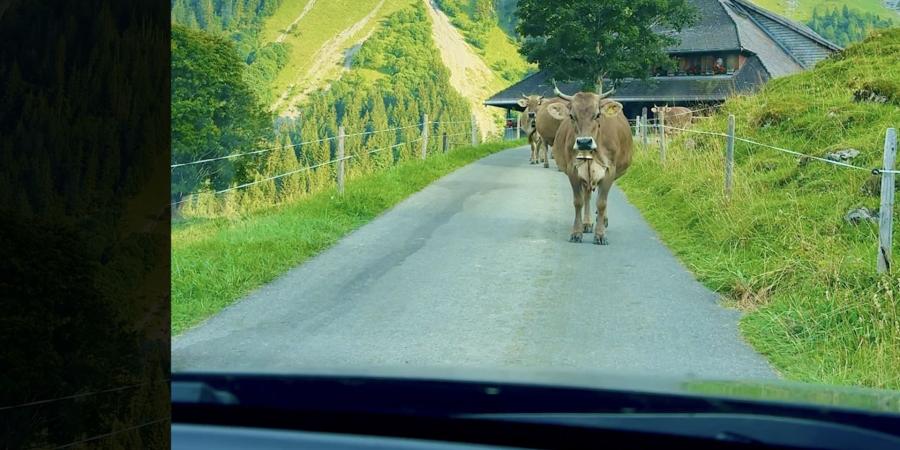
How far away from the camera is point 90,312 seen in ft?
1.50

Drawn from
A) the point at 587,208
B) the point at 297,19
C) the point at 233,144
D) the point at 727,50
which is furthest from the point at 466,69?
the point at 587,208

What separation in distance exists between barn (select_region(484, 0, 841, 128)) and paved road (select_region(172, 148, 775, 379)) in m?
22.8

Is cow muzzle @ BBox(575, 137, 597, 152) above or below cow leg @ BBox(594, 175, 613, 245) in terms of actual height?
above

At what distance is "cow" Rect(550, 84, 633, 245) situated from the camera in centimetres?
809

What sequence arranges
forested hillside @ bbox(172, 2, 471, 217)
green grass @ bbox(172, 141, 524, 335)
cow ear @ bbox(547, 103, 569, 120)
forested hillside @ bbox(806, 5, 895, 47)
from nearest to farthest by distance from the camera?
green grass @ bbox(172, 141, 524, 335) → cow ear @ bbox(547, 103, 569, 120) → forested hillside @ bbox(172, 2, 471, 217) → forested hillside @ bbox(806, 5, 895, 47)

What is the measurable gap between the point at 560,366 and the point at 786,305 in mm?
1441

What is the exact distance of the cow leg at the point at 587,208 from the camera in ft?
27.1

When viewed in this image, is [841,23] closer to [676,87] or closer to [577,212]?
[676,87]

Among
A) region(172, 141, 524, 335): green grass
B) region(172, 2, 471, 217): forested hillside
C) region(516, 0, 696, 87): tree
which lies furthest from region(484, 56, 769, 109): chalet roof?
region(172, 141, 524, 335): green grass

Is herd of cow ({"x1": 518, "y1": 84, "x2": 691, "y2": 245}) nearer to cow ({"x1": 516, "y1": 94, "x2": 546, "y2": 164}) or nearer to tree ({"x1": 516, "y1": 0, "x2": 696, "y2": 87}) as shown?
cow ({"x1": 516, "y1": 94, "x2": 546, "y2": 164})

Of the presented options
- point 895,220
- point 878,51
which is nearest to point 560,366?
point 895,220

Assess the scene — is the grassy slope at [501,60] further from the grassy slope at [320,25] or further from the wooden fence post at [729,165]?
the wooden fence post at [729,165]

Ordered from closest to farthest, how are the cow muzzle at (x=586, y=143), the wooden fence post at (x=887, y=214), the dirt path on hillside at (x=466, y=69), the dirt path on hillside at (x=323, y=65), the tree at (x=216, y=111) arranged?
the wooden fence post at (x=887, y=214) → the cow muzzle at (x=586, y=143) → the tree at (x=216, y=111) → the dirt path on hillside at (x=323, y=65) → the dirt path on hillside at (x=466, y=69)

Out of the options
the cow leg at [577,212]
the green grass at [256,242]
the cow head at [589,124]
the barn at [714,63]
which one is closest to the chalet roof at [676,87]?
the barn at [714,63]
